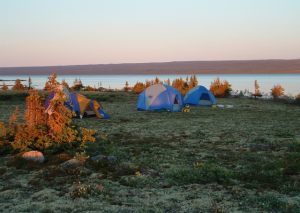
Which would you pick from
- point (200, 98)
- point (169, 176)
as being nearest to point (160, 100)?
point (200, 98)

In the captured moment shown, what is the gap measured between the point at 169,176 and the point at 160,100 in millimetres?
19195

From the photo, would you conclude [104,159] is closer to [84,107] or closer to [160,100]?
[84,107]

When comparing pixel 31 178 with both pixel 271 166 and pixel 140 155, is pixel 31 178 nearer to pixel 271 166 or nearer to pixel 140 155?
pixel 140 155

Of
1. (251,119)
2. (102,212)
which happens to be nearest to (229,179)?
(102,212)

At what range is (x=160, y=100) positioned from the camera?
1196 inches

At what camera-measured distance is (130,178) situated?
440 inches

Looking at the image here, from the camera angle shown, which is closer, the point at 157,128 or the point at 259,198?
the point at 259,198

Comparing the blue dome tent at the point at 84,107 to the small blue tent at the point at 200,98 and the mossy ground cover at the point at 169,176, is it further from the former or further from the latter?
the small blue tent at the point at 200,98

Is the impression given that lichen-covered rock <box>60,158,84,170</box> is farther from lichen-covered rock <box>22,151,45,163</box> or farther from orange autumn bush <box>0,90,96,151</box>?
orange autumn bush <box>0,90,96,151</box>

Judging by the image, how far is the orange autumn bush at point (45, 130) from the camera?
14.1m

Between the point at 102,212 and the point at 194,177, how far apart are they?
11.0 feet

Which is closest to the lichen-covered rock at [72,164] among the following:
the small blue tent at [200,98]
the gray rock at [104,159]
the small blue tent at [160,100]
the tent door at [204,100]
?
the gray rock at [104,159]

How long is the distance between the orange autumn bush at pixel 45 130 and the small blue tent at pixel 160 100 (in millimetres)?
15265

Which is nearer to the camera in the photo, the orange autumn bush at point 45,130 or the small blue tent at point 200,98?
the orange autumn bush at point 45,130
